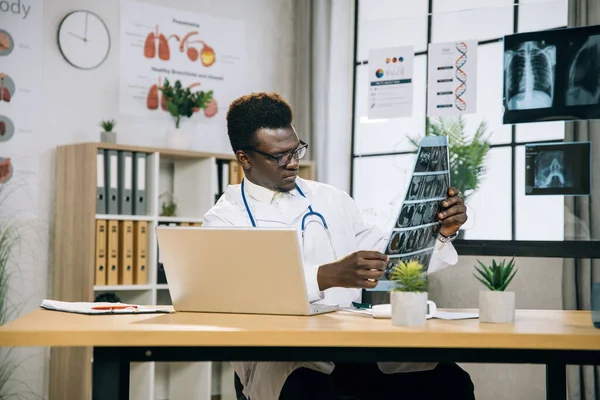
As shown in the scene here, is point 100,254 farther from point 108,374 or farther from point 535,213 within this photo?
point 108,374

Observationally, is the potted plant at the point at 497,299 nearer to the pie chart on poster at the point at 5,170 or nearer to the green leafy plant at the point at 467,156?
the green leafy plant at the point at 467,156

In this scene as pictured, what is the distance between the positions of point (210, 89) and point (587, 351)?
3.38 metres

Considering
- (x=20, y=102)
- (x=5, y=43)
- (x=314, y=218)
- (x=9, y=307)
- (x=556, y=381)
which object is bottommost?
(x=9, y=307)

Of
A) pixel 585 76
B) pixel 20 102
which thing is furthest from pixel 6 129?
pixel 585 76

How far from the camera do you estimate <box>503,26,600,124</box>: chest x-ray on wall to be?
3.15 m

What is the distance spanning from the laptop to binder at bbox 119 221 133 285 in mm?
2079

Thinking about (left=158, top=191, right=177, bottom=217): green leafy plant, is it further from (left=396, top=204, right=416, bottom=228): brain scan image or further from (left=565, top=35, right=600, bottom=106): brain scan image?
(left=396, top=204, right=416, bottom=228): brain scan image

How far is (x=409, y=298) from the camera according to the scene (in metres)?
1.50

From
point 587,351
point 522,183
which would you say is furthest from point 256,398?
point 522,183

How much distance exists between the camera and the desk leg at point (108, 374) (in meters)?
1.43

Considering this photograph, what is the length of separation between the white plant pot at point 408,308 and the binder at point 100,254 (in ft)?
7.93

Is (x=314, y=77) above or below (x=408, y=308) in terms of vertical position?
above

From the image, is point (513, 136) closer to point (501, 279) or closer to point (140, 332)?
point (501, 279)

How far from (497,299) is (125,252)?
8.27 feet
